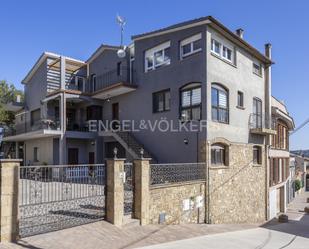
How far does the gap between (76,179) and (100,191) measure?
1103 millimetres

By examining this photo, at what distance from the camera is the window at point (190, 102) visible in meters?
15.4

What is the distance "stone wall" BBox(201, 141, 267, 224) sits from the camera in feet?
49.1

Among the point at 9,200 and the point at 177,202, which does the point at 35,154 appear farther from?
the point at 9,200

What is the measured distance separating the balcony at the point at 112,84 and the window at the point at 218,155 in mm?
6473

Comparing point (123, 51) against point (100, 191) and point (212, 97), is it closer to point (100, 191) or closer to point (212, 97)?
point (212, 97)

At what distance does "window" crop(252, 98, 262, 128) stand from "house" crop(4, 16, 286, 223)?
0.06 meters

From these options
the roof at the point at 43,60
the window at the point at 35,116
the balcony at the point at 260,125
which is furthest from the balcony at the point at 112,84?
the balcony at the point at 260,125

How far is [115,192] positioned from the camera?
9.44 m

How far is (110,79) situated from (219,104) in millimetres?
8966

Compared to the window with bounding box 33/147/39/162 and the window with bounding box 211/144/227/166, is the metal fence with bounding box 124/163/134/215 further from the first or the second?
the window with bounding box 33/147/39/162

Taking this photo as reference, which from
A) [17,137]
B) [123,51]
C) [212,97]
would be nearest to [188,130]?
[212,97]

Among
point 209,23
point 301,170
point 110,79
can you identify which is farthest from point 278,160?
point 301,170

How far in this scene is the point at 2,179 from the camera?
733cm

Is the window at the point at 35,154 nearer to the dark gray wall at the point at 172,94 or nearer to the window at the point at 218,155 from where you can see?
the dark gray wall at the point at 172,94
